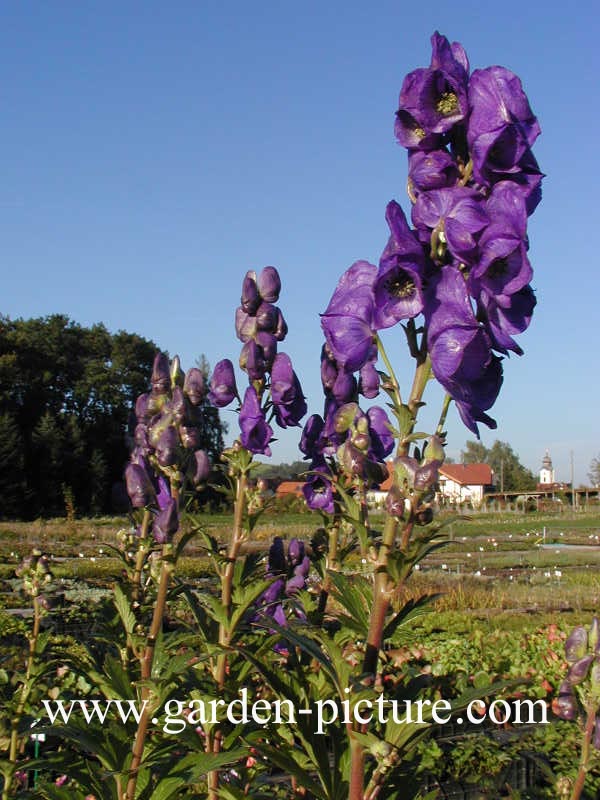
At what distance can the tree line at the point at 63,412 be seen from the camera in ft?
123

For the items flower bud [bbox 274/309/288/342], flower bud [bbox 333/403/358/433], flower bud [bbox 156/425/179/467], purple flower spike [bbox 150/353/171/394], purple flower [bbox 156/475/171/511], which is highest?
flower bud [bbox 274/309/288/342]

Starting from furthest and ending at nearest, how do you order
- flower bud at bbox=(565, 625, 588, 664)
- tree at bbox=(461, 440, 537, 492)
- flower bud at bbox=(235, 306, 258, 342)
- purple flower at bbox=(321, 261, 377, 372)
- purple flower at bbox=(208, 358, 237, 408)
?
tree at bbox=(461, 440, 537, 492) → purple flower at bbox=(208, 358, 237, 408) → flower bud at bbox=(235, 306, 258, 342) → flower bud at bbox=(565, 625, 588, 664) → purple flower at bbox=(321, 261, 377, 372)

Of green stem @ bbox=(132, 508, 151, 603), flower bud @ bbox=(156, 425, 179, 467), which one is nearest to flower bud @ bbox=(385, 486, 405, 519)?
flower bud @ bbox=(156, 425, 179, 467)

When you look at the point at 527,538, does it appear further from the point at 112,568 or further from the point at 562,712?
the point at 562,712

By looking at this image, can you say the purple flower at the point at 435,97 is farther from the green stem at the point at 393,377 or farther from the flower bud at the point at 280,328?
the flower bud at the point at 280,328

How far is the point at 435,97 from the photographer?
55.8 inches

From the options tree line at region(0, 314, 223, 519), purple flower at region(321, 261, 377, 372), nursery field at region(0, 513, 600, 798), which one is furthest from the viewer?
tree line at region(0, 314, 223, 519)

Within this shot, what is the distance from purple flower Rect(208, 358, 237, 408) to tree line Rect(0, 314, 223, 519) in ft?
102

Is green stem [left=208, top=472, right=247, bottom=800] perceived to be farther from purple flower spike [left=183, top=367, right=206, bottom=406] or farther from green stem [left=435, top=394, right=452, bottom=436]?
green stem [left=435, top=394, right=452, bottom=436]

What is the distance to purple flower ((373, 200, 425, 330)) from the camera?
1.38 m

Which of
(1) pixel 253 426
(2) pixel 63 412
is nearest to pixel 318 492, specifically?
(1) pixel 253 426

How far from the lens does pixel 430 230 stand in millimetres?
1404

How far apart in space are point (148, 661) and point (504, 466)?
284ft

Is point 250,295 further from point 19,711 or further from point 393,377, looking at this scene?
point 19,711
